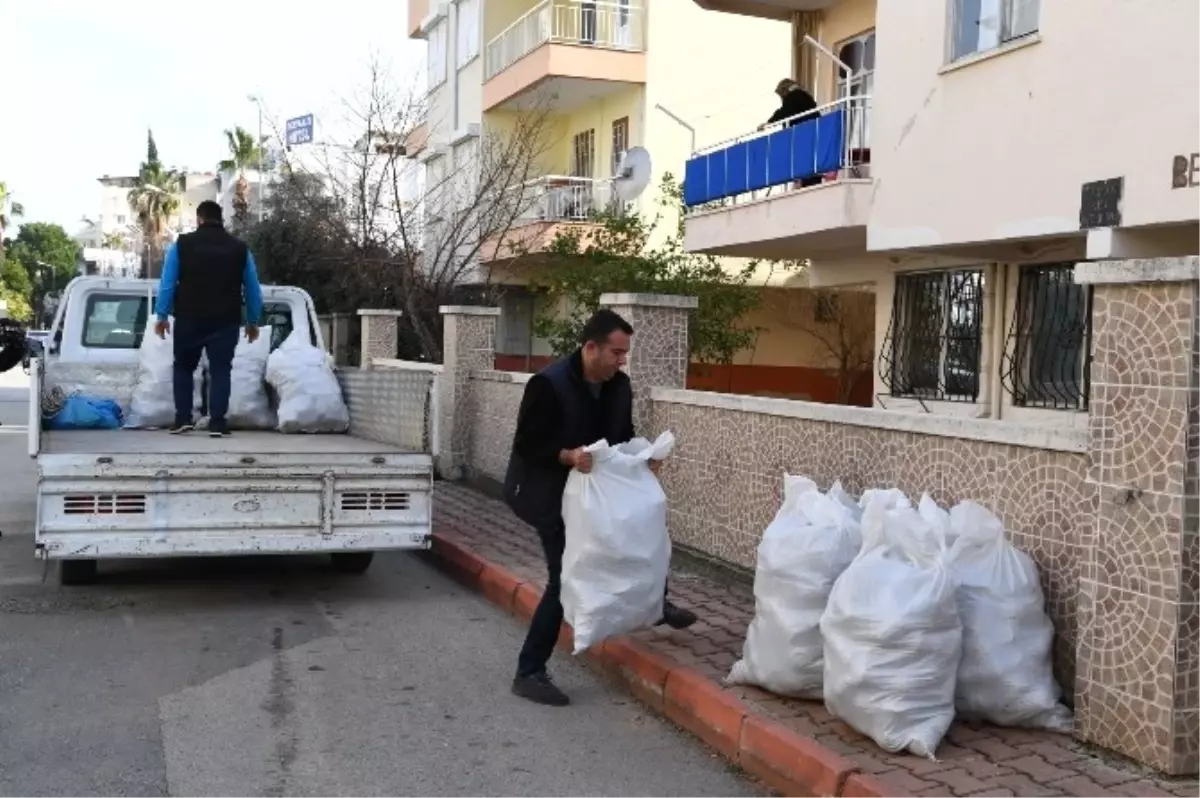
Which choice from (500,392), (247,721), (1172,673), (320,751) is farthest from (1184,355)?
(500,392)

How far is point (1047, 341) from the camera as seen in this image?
1122cm

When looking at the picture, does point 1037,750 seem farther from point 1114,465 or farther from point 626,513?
point 626,513

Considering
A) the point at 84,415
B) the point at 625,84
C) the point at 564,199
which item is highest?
the point at 625,84

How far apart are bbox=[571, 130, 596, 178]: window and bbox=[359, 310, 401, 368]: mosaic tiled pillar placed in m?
9.41

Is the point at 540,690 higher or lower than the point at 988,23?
lower

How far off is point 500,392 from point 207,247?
3.83 metres

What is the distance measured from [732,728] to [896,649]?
85cm

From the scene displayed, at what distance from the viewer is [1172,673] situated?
4152mm

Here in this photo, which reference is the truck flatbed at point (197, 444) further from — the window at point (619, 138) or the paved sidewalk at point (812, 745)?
the window at point (619, 138)

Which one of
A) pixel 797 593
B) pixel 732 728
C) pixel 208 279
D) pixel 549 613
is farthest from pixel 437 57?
pixel 732 728

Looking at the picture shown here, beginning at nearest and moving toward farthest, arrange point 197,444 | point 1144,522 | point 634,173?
point 1144,522
point 197,444
point 634,173

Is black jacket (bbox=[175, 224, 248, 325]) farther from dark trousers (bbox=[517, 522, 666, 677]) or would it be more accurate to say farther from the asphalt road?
dark trousers (bbox=[517, 522, 666, 677])

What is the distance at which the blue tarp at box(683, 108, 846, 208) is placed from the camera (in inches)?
498

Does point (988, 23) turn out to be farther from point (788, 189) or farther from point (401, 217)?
point (401, 217)
